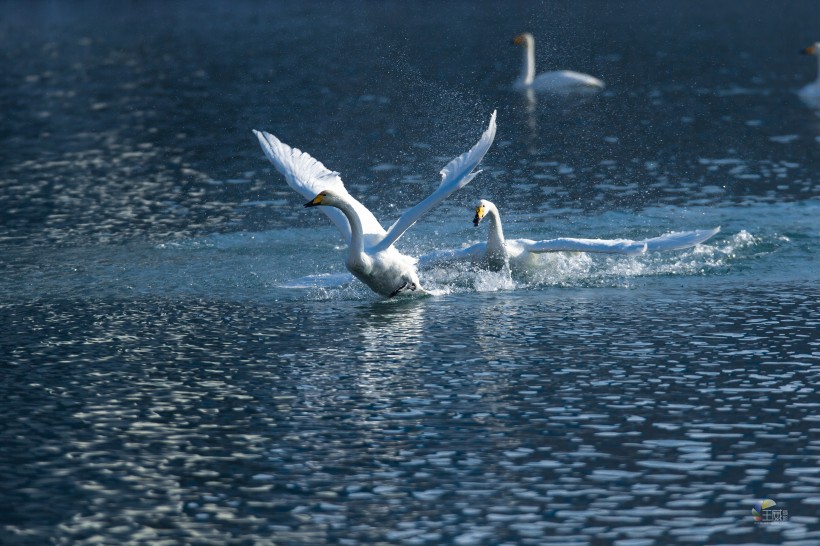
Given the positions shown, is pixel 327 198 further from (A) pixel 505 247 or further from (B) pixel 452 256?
(A) pixel 505 247

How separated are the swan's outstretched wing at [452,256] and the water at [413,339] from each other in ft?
0.68

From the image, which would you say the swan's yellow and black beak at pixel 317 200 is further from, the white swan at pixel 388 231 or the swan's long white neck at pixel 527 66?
the swan's long white neck at pixel 527 66

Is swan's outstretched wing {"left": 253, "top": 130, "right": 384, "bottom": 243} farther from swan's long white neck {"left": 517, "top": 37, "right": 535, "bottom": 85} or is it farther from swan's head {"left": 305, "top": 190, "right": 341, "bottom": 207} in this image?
swan's long white neck {"left": 517, "top": 37, "right": 535, "bottom": 85}

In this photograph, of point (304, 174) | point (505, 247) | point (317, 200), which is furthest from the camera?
point (304, 174)

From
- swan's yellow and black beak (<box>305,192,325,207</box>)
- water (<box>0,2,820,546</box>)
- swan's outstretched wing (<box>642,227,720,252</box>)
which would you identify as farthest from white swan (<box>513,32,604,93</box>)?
swan's yellow and black beak (<box>305,192,325,207</box>)

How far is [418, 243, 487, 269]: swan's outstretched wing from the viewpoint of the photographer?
20.9 metres

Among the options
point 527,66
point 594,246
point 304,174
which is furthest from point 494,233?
point 527,66

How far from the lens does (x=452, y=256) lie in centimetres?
2098

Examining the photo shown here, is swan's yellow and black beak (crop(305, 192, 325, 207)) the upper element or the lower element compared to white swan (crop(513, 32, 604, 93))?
lower

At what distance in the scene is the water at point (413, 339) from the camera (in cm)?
1202

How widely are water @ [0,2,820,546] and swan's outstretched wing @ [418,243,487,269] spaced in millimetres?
207
